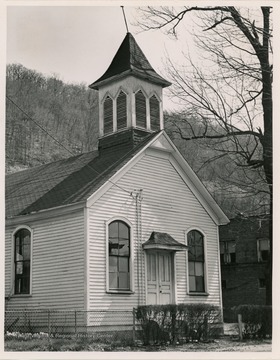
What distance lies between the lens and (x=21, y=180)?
2669 cm

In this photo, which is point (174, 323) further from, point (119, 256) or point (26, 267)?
point (26, 267)

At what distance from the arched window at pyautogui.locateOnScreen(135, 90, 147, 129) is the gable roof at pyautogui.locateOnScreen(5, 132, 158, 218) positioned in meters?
0.75

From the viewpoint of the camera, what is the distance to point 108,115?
24.9m

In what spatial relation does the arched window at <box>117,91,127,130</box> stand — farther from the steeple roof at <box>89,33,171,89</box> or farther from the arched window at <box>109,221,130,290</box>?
the arched window at <box>109,221,130,290</box>

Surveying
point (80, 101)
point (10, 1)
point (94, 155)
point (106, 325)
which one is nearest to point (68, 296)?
point (106, 325)

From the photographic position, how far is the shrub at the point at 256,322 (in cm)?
1873

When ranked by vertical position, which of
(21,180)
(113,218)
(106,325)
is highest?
(21,180)

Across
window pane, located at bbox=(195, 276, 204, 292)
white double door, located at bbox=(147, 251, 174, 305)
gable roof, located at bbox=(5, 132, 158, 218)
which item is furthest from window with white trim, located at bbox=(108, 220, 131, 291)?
window pane, located at bbox=(195, 276, 204, 292)

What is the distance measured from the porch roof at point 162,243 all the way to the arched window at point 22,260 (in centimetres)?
427

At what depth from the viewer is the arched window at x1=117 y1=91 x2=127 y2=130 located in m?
24.2

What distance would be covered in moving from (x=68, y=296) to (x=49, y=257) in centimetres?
174

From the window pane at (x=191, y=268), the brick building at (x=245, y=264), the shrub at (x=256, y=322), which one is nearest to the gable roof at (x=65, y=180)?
the window pane at (x=191, y=268)

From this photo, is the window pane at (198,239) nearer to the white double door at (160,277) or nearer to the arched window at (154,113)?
the white double door at (160,277)

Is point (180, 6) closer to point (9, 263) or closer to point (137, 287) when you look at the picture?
point (137, 287)
